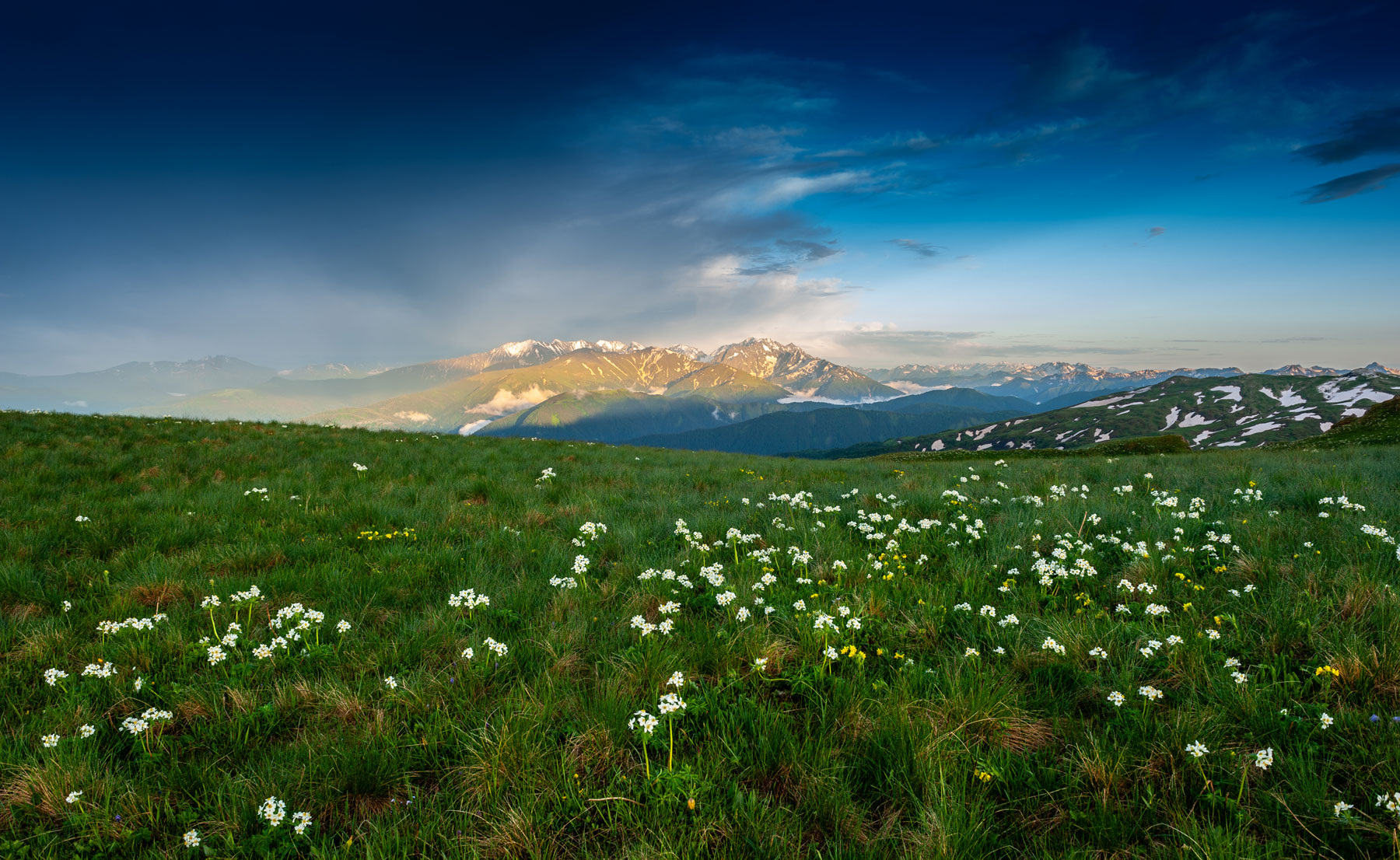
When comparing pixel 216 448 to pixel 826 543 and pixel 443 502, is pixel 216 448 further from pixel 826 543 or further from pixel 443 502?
pixel 826 543

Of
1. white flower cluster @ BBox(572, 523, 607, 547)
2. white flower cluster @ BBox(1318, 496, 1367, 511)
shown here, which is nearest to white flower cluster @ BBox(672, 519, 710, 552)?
white flower cluster @ BBox(572, 523, 607, 547)

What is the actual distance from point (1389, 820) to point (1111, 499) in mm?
7251

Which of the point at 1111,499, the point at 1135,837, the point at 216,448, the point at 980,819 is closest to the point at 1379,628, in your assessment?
the point at 1135,837

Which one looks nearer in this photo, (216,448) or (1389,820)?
(1389,820)

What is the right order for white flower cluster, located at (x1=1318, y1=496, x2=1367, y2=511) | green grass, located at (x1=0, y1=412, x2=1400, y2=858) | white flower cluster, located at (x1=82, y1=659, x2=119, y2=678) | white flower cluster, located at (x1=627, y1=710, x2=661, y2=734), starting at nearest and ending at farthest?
green grass, located at (x1=0, y1=412, x2=1400, y2=858), white flower cluster, located at (x1=627, y1=710, x2=661, y2=734), white flower cluster, located at (x1=82, y1=659, x2=119, y2=678), white flower cluster, located at (x1=1318, y1=496, x2=1367, y2=511)

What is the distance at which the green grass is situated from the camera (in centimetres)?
262

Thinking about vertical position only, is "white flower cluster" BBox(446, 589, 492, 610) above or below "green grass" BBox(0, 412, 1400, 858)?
above

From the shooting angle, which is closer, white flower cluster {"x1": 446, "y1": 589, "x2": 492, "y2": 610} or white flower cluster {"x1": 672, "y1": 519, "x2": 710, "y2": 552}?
white flower cluster {"x1": 446, "y1": 589, "x2": 492, "y2": 610}

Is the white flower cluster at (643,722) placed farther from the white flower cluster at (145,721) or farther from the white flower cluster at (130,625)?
the white flower cluster at (130,625)

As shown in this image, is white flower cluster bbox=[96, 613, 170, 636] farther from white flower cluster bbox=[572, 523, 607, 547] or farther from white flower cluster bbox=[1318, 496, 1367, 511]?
white flower cluster bbox=[1318, 496, 1367, 511]

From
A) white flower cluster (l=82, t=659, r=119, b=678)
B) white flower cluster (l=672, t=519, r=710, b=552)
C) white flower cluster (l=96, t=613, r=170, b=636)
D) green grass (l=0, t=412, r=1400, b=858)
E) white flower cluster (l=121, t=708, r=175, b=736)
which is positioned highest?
white flower cluster (l=96, t=613, r=170, b=636)

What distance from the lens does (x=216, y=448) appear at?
13.6 m

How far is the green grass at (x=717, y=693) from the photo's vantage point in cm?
262

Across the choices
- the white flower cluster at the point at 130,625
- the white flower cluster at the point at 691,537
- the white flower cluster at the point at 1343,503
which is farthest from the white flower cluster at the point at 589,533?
the white flower cluster at the point at 1343,503
